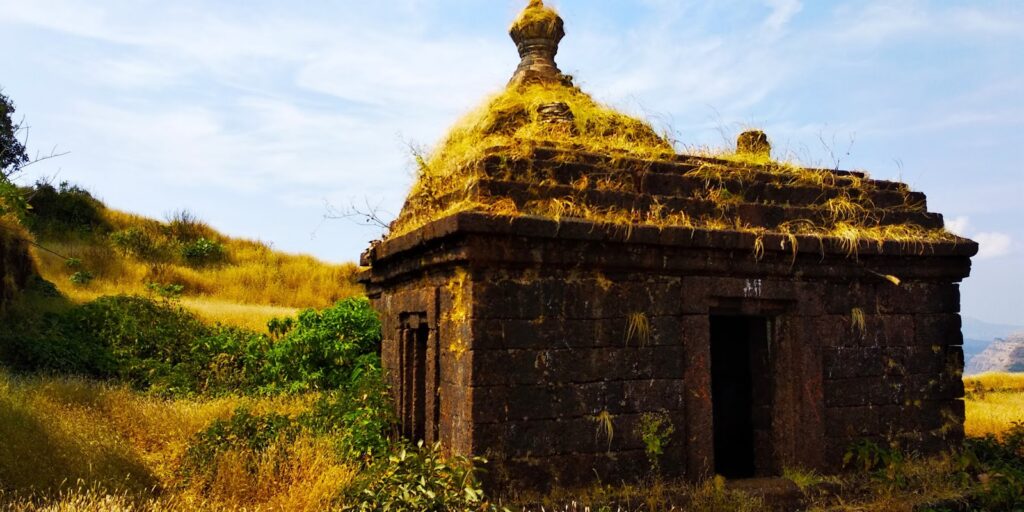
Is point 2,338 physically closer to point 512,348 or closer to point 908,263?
point 512,348

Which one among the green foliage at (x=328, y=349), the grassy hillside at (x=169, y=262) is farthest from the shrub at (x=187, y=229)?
the green foliage at (x=328, y=349)

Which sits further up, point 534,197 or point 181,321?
point 534,197

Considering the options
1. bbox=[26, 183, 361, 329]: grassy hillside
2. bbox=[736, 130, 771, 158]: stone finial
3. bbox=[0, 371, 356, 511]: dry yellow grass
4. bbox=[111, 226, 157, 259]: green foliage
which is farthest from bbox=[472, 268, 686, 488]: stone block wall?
bbox=[111, 226, 157, 259]: green foliage

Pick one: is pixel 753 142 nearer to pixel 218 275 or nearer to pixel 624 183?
pixel 624 183

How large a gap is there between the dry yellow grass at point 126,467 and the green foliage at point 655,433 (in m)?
2.66

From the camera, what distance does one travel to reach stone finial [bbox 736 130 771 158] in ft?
30.7

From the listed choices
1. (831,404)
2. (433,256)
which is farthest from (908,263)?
(433,256)

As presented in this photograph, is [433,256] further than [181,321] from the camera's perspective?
No

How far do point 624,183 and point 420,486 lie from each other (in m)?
3.36

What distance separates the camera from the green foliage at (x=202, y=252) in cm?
2345

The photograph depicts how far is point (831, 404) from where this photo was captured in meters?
7.50

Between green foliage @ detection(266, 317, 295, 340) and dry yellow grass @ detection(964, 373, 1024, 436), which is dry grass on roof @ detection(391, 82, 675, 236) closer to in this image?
green foliage @ detection(266, 317, 295, 340)

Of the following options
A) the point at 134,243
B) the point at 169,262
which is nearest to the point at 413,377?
the point at 169,262

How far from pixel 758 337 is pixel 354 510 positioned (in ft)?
14.4
